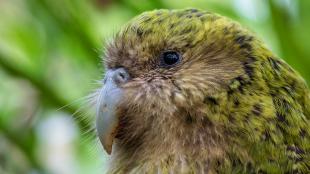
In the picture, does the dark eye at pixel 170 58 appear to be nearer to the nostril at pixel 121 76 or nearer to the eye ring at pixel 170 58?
the eye ring at pixel 170 58

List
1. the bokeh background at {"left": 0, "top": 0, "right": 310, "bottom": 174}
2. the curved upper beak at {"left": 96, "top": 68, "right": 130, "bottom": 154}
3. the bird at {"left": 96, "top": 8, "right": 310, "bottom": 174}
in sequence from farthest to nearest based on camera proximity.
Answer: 1. the bokeh background at {"left": 0, "top": 0, "right": 310, "bottom": 174}
2. the curved upper beak at {"left": 96, "top": 68, "right": 130, "bottom": 154}
3. the bird at {"left": 96, "top": 8, "right": 310, "bottom": 174}

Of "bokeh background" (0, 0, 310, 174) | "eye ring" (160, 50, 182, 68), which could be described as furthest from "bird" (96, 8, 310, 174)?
"bokeh background" (0, 0, 310, 174)

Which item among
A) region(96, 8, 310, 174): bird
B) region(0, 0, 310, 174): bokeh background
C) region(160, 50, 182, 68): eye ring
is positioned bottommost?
region(0, 0, 310, 174): bokeh background

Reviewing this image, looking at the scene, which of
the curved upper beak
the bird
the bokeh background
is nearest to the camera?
the bird

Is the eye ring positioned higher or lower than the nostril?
higher

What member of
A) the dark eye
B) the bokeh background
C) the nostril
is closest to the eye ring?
the dark eye

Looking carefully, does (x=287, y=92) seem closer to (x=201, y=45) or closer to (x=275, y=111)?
(x=275, y=111)

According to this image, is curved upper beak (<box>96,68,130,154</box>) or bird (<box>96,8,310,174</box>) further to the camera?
curved upper beak (<box>96,68,130,154</box>)

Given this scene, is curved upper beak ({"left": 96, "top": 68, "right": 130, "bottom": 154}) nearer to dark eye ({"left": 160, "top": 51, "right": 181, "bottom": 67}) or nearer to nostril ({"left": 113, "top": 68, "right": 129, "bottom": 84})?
nostril ({"left": 113, "top": 68, "right": 129, "bottom": 84})

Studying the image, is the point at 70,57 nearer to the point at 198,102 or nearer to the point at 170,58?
the point at 170,58
